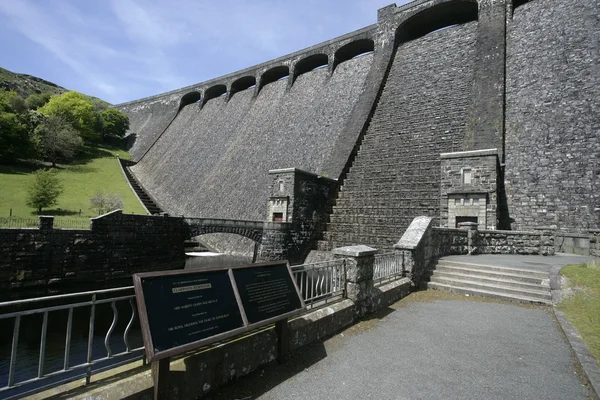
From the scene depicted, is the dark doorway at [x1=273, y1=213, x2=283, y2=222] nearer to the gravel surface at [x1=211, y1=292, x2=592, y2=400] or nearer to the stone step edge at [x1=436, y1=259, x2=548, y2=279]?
the stone step edge at [x1=436, y1=259, x2=548, y2=279]

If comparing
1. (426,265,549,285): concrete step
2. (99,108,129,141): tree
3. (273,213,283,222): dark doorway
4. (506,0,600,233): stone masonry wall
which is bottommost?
(426,265,549,285): concrete step

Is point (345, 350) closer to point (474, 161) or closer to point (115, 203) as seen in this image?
point (474, 161)

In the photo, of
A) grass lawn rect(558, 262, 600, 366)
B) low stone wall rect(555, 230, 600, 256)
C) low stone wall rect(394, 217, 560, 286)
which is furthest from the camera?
low stone wall rect(555, 230, 600, 256)

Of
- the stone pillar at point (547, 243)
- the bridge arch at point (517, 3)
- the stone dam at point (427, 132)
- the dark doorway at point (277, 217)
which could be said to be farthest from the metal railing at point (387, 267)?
the bridge arch at point (517, 3)

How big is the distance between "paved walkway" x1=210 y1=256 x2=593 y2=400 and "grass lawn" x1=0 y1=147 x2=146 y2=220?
88.2 feet

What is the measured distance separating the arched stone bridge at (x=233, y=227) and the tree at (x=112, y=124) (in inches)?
1600

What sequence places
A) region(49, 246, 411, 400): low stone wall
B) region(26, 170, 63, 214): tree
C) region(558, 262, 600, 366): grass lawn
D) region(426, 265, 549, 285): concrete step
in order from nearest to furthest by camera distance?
region(49, 246, 411, 400): low stone wall
region(558, 262, 600, 366): grass lawn
region(426, 265, 549, 285): concrete step
region(26, 170, 63, 214): tree

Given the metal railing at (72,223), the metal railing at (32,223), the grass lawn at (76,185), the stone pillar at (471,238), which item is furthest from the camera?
the grass lawn at (76,185)

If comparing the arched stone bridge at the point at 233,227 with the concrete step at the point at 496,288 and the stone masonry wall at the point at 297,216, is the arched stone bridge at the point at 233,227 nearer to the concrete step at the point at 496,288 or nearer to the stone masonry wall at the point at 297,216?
the stone masonry wall at the point at 297,216

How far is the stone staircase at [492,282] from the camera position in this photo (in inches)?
316

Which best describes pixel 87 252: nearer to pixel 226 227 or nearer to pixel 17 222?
pixel 226 227

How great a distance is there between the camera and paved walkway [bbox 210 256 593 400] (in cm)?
386

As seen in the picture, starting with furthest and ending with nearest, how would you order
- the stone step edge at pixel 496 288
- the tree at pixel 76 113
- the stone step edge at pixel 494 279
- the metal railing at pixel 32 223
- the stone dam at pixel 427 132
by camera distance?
the tree at pixel 76 113 → the metal railing at pixel 32 223 → the stone dam at pixel 427 132 → the stone step edge at pixel 494 279 → the stone step edge at pixel 496 288

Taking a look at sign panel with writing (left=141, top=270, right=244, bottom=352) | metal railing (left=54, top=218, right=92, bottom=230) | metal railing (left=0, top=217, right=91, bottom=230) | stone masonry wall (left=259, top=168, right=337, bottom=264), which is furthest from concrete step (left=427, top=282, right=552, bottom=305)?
metal railing (left=54, top=218, right=92, bottom=230)
